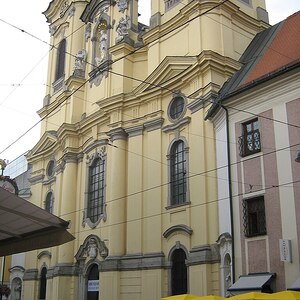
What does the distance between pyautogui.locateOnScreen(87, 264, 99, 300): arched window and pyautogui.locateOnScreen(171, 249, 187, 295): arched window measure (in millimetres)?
5374

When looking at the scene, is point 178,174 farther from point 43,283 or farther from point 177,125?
point 43,283

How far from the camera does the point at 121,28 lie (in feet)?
95.1

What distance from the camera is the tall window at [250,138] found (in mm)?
18188

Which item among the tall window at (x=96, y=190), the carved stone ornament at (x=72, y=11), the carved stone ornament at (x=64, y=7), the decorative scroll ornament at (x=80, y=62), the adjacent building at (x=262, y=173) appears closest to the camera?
the adjacent building at (x=262, y=173)

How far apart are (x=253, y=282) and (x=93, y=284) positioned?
12.0 metres

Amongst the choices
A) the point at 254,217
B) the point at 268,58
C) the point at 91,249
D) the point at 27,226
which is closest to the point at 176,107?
the point at 268,58

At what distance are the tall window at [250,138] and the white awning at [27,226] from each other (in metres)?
9.28

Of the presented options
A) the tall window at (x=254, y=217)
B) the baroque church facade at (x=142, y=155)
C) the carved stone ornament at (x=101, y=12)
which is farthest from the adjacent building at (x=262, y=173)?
the carved stone ornament at (x=101, y=12)

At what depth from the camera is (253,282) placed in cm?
1639

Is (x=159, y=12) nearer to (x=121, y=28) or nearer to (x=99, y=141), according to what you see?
(x=121, y=28)

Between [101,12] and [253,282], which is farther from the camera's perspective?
[101,12]

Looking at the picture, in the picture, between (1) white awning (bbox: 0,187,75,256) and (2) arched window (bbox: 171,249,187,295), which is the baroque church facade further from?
(1) white awning (bbox: 0,187,75,256)

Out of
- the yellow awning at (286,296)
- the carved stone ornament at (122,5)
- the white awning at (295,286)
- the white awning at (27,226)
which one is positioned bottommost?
the yellow awning at (286,296)

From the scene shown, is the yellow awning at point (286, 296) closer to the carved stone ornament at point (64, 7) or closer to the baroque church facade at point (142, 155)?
the baroque church facade at point (142, 155)
